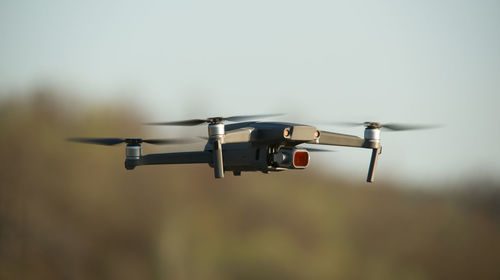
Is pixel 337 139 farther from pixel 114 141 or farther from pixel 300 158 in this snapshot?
pixel 114 141

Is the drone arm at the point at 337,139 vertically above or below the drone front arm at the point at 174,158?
above

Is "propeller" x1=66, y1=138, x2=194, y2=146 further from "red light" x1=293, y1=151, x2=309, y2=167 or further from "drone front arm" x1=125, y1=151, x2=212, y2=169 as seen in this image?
"red light" x1=293, y1=151, x2=309, y2=167

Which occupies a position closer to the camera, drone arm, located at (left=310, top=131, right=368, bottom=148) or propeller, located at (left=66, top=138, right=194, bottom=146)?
drone arm, located at (left=310, top=131, right=368, bottom=148)

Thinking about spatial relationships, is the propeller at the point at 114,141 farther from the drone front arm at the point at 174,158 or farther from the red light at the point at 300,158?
the red light at the point at 300,158

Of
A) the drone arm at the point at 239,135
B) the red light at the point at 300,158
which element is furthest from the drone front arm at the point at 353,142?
the drone arm at the point at 239,135

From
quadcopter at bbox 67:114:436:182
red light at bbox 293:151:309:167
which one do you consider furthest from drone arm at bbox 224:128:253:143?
red light at bbox 293:151:309:167

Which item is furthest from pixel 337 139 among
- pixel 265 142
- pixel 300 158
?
pixel 265 142

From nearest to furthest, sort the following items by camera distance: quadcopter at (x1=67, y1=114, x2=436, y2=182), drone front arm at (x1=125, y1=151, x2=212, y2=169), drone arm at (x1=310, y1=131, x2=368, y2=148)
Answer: quadcopter at (x1=67, y1=114, x2=436, y2=182)
drone arm at (x1=310, y1=131, x2=368, y2=148)
drone front arm at (x1=125, y1=151, x2=212, y2=169)
